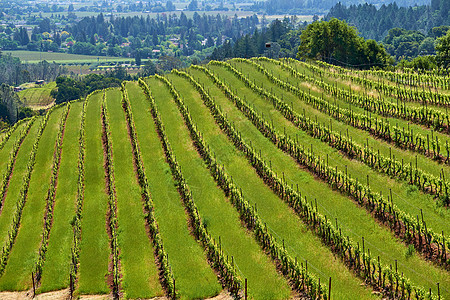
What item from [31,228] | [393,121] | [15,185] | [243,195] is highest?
[393,121]

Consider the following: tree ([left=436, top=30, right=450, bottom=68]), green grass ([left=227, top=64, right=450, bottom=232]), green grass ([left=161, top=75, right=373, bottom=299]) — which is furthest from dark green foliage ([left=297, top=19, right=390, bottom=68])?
green grass ([left=161, top=75, right=373, bottom=299])

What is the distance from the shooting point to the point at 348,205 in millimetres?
55594

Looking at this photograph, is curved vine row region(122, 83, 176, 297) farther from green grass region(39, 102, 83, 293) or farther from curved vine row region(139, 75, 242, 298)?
green grass region(39, 102, 83, 293)

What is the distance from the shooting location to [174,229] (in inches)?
2279

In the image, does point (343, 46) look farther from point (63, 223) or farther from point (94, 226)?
point (63, 223)

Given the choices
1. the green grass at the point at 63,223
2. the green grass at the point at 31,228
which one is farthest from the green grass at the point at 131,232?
the green grass at the point at 31,228

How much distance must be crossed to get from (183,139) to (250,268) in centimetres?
3371

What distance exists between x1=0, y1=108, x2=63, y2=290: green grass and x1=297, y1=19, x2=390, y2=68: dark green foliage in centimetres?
8019

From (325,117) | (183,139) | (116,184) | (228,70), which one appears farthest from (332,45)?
(116,184)

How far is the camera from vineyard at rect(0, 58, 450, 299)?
4803cm

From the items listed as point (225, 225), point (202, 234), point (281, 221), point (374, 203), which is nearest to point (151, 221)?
point (202, 234)

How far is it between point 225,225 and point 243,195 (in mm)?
5931

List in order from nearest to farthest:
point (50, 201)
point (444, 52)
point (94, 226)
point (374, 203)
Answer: point (374, 203) < point (94, 226) < point (50, 201) < point (444, 52)

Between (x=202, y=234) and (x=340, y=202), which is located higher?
(x=340, y=202)
